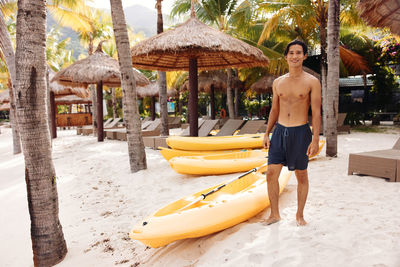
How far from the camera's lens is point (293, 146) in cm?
251

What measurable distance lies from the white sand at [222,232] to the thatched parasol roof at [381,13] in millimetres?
2783

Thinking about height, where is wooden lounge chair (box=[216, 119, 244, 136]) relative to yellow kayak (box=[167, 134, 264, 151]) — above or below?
above

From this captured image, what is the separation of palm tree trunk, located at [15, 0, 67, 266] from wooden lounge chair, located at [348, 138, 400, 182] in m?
4.12

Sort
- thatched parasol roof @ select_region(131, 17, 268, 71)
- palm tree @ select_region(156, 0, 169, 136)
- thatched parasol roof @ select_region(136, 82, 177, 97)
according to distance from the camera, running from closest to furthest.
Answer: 1. thatched parasol roof @ select_region(131, 17, 268, 71)
2. palm tree @ select_region(156, 0, 169, 136)
3. thatched parasol roof @ select_region(136, 82, 177, 97)

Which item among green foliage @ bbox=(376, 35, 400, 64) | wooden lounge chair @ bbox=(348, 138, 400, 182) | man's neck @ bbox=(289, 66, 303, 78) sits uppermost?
green foliage @ bbox=(376, 35, 400, 64)

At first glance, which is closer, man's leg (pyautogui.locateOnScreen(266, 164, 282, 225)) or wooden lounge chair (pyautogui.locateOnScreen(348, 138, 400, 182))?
man's leg (pyautogui.locateOnScreen(266, 164, 282, 225))

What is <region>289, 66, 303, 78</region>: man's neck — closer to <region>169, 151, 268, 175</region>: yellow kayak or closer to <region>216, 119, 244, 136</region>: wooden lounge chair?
<region>169, 151, 268, 175</region>: yellow kayak

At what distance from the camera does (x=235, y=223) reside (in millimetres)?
2785

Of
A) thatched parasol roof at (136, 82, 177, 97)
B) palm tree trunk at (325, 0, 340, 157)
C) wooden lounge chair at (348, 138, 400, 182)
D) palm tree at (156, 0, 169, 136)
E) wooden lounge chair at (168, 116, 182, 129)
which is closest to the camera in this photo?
wooden lounge chair at (348, 138, 400, 182)

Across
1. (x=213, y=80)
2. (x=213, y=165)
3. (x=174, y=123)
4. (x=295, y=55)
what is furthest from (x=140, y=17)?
(x=295, y=55)

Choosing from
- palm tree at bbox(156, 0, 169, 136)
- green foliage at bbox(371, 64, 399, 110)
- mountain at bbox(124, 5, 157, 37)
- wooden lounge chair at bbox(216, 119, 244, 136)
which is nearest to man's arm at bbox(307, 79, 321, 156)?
wooden lounge chair at bbox(216, 119, 244, 136)

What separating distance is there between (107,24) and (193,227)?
708 inches

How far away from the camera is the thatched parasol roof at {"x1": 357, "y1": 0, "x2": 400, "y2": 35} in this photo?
5.17 meters

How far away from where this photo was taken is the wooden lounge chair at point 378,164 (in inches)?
153
